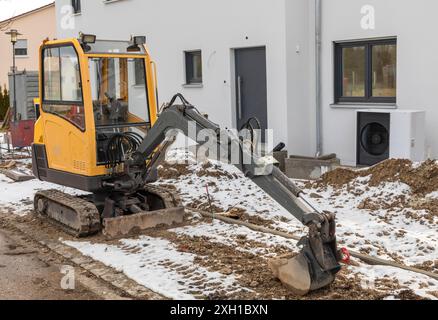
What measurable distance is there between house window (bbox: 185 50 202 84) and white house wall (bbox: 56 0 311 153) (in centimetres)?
17

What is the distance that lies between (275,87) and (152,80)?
427 cm

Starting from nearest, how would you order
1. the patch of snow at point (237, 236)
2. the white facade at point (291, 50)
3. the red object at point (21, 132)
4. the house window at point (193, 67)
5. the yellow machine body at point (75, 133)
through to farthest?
the patch of snow at point (237, 236) < the yellow machine body at point (75, 133) < the white facade at point (291, 50) < the house window at point (193, 67) < the red object at point (21, 132)

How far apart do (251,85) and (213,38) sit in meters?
1.53

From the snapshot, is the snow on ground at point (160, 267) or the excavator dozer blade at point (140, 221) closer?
the snow on ground at point (160, 267)

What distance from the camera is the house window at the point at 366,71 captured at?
11375 millimetres

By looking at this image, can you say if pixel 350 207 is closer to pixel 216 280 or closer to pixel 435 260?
pixel 435 260

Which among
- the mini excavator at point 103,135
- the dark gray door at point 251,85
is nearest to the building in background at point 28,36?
the dark gray door at point 251,85

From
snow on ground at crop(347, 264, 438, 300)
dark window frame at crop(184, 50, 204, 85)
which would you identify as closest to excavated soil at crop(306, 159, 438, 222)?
snow on ground at crop(347, 264, 438, 300)

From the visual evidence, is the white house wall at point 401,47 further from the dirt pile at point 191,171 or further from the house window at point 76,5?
the house window at point 76,5

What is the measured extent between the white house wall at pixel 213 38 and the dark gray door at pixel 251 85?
180 millimetres

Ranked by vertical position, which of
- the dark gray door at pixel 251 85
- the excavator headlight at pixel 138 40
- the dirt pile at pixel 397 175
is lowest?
the dirt pile at pixel 397 175

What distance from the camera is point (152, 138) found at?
7.68 meters

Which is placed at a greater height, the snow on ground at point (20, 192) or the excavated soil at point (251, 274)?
the snow on ground at point (20, 192)

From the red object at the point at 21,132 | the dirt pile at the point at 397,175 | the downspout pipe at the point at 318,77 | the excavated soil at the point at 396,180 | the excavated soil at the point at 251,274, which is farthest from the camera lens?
the red object at the point at 21,132
